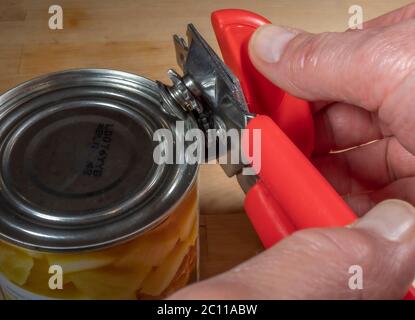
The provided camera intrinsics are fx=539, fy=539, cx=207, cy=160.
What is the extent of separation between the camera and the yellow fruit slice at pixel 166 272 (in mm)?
746

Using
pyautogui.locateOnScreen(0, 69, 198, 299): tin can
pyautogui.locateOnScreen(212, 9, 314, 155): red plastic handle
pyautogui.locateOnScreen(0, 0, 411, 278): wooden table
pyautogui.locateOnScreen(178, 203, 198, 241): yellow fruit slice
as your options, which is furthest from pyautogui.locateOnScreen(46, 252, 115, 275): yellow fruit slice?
pyautogui.locateOnScreen(0, 0, 411, 278): wooden table

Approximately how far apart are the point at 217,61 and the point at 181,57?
0.13m

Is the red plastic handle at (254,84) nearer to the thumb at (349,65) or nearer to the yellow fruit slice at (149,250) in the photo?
the thumb at (349,65)

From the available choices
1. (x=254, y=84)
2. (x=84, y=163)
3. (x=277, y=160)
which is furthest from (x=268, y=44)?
(x=84, y=163)

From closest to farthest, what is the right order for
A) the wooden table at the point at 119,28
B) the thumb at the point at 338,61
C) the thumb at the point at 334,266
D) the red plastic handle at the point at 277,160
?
the thumb at the point at 334,266
the red plastic handle at the point at 277,160
the thumb at the point at 338,61
the wooden table at the point at 119,28

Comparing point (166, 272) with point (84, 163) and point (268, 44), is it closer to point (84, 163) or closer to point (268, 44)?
point (84, 163)

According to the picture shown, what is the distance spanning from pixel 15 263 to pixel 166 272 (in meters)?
0.20

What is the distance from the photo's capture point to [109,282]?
71 cm

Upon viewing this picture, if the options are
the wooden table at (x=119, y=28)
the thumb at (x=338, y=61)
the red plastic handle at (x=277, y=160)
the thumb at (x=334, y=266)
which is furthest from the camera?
the wooden table at (x=119, y=28)

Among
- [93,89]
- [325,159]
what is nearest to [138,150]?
[93,89]

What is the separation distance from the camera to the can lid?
0.67 metres

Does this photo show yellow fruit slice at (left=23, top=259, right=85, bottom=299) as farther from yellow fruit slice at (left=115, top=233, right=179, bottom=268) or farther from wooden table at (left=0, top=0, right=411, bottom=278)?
wooden table at (left=0, top=0, right=411, bottom=278)

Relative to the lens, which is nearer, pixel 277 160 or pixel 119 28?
pixel 277 160

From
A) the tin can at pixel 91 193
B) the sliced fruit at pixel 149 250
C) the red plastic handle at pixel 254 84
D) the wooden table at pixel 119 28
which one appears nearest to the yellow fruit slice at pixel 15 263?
the tin can at pixel 91 193
